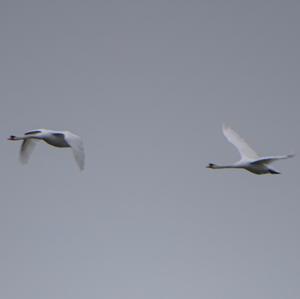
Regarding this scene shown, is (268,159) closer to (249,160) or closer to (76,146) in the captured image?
(249,160)

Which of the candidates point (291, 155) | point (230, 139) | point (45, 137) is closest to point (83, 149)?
point (45, 137)

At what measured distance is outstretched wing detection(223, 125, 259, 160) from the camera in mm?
29922

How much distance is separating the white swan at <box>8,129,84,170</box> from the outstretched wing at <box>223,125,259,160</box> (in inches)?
236

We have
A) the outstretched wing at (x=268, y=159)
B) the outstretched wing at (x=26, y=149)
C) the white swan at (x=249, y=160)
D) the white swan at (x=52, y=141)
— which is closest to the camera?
the white swan at (x=52, y=141)

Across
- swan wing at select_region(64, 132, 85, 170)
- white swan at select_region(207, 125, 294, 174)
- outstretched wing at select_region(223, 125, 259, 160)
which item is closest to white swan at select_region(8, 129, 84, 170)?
swan wing at select_region(64, 132, 85, 170)

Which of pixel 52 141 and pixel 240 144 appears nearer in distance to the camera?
pixel 52 141

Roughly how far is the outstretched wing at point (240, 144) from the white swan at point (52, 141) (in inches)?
236

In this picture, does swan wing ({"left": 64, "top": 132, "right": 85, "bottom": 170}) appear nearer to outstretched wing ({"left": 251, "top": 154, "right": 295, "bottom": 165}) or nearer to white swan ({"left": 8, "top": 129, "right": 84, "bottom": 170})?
white swan ({"left": 8, "top": 129, "right": 84, "bottom": 170})

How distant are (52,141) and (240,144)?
7229mm

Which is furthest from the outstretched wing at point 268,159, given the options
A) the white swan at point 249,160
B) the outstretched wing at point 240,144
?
the outstretched wing at point 240,144

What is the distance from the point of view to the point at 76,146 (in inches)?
976

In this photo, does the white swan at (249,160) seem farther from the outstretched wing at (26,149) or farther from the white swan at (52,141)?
the outstretched wing at (26,149)

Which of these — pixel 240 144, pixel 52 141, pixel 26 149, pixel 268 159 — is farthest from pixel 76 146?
pixel 240 144

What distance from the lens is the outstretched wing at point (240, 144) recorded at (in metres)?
29.9
